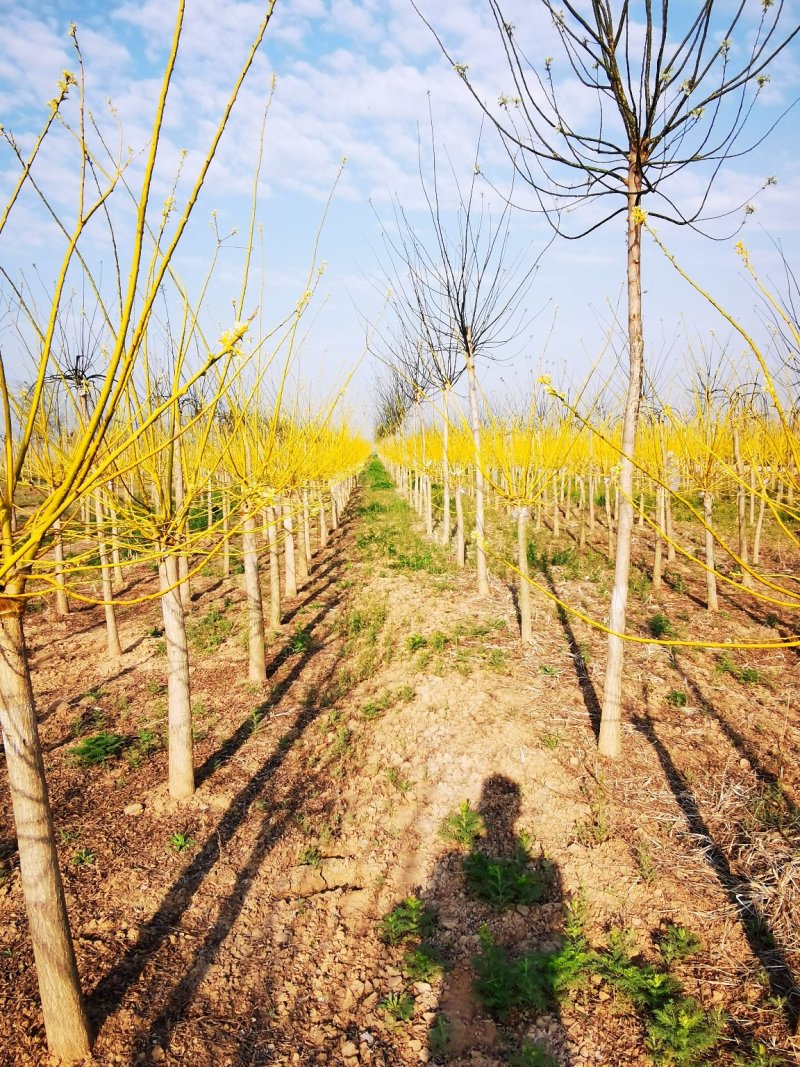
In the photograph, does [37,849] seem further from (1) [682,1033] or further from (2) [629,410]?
(2) [629,410]

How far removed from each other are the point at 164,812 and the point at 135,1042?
1984 mm

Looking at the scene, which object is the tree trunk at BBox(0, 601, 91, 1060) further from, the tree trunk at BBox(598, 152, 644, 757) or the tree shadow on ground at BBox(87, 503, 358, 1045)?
the tree trunk at BBox(598, 152, 644, 757)

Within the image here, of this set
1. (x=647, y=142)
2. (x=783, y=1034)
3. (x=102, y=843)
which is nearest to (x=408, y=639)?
(x=102, y=843)

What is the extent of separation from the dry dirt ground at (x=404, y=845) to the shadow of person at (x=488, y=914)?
15 millimetres

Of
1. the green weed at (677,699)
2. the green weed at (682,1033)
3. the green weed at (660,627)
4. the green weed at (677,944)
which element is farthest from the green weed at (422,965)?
the green weed at (660,627)

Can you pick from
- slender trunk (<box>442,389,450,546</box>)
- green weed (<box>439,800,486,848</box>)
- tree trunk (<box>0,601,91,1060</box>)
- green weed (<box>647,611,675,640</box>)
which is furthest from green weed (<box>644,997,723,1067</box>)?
slender trunk (<box>442,389,450,546</box>)

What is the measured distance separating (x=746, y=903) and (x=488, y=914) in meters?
1.52

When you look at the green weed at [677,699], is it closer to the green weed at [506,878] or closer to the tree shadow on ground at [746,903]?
the tree shadow on ground at [746,903]

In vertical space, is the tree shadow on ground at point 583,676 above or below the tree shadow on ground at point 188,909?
above

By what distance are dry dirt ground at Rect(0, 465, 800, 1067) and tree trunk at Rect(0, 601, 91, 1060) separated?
0.90 feet

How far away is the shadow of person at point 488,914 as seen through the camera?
9.02 ft

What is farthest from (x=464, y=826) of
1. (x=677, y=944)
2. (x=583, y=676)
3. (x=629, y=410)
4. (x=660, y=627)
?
(x=660, y=627)

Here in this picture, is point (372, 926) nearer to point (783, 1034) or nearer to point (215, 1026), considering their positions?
point (215, 1026)

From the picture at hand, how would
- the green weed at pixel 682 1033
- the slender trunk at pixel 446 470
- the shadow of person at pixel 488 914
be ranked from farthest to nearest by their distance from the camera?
the slender trunk at pixel 446 470 → the shadow of person at pixel 488 914 → the green weed at pixel 682 1033
